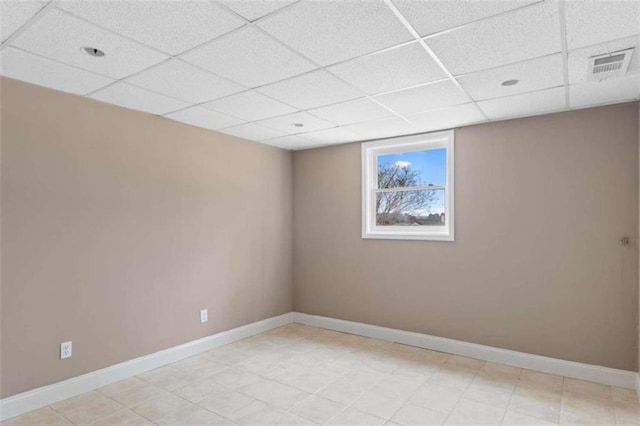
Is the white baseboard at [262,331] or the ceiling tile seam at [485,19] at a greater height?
the ceiling tile seam at [485,19]

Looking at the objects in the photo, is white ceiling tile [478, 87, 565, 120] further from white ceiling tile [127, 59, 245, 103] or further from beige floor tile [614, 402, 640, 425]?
beige floor tile [614, 402, 640, 425]

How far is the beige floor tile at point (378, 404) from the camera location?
2771 millimetres

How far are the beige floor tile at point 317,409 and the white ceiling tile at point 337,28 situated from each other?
2517 mm

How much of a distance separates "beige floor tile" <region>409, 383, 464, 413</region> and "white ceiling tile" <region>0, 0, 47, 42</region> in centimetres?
347

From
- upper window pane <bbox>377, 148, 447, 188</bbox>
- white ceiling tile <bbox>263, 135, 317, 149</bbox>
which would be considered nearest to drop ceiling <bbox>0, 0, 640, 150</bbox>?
upper window pane <bbox>377, 148, 447, 188</bbox>

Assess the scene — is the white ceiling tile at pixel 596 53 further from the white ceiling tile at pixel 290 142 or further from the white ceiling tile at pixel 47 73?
the white ceiling tile at pixel 47 73

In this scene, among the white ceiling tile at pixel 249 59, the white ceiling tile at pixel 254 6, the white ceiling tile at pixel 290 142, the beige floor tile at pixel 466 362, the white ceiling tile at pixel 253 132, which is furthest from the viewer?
the white ceiling tile at pixel 290 142

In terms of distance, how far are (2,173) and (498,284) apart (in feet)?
14.4

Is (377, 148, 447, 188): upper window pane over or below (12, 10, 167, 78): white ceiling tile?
below

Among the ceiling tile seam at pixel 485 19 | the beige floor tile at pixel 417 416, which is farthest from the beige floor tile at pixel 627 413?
the ceiling tile seam at pixel 485 19

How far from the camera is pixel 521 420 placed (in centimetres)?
266

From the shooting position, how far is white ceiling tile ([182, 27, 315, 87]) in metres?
2.15

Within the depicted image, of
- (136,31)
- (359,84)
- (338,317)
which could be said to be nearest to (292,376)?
(338,317)

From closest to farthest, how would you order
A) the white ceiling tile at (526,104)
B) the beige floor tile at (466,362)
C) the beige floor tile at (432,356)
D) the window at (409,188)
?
1. the white ceiling tile at (526,104)
2. the beige floor tile at (466,362)
3. the beige floor tile at (432,356)
4. the window at (409,188)
